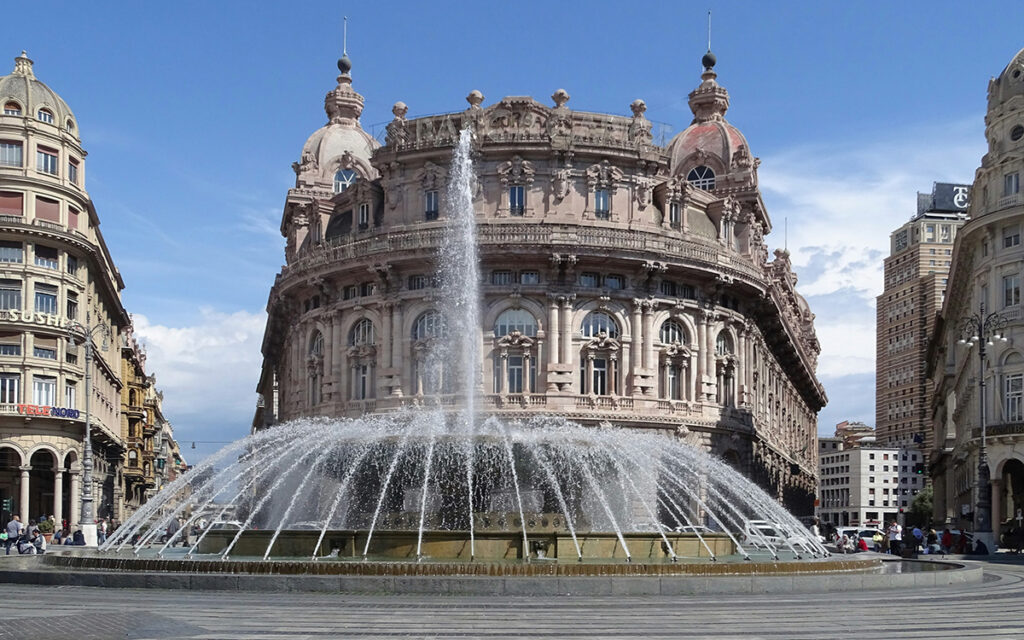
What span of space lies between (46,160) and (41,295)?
7122 mm

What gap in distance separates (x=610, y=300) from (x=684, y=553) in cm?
3393

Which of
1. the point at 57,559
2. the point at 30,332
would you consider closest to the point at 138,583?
the point at 57,559

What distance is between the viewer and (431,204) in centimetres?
6034

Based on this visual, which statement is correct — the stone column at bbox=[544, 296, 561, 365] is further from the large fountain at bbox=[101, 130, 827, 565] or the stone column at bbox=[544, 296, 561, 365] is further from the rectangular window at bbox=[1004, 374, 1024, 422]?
the large fountain at bbox=[101, 130, 827, 565]

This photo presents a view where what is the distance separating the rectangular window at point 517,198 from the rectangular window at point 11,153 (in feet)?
81.7

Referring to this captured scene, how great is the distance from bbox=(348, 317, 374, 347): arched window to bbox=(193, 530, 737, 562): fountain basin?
36.1 metres

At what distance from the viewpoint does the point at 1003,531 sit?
58.3 m

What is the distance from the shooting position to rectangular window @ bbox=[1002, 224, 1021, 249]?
5709cm

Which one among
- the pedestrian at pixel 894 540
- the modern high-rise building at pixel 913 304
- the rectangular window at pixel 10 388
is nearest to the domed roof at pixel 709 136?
the pedestrian at pixel 894 540

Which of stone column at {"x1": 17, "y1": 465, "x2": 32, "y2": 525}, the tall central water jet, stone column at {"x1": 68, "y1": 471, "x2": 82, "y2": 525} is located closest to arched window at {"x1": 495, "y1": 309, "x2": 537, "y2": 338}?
the tall central water jet

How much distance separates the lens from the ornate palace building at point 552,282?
192ft

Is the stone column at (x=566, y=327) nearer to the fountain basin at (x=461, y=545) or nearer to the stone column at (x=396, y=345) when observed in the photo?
the stone column at (x=396, y=345)

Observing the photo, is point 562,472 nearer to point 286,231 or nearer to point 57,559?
point 57,559

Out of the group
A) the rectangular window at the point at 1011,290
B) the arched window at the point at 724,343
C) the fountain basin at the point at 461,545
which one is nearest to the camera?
the fountain basin at the point at 461,545
